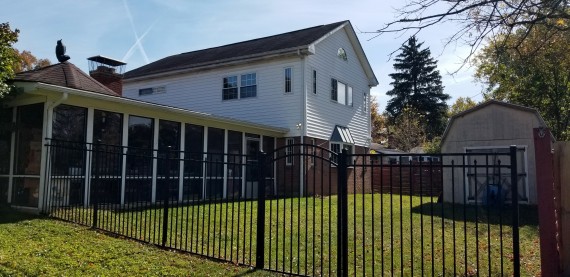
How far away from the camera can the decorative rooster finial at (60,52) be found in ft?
46.4

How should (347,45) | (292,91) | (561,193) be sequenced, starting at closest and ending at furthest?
1. (561,193)
2. (292,91)
3. (347,45)

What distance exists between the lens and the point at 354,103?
22844 mm

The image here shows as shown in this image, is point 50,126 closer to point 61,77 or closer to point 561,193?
point 61,77

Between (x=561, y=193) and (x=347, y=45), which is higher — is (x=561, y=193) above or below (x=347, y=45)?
below

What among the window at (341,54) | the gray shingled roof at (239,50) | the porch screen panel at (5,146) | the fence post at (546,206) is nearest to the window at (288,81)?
the gray shingled roof at (239,50)

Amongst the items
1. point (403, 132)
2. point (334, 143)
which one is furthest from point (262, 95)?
point (403, 132)

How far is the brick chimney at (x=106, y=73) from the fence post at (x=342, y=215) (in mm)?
14293

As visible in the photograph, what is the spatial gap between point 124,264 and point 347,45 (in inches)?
723

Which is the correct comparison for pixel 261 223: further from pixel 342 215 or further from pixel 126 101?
pixel 126 101

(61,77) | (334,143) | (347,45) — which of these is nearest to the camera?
(61,77)

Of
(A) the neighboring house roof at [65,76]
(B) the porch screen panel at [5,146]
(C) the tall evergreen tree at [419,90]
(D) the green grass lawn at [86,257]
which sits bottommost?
(D) the green grass lawn at [86,257]

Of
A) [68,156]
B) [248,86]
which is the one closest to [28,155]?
[68,156]

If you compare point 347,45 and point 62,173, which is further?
point 347,45

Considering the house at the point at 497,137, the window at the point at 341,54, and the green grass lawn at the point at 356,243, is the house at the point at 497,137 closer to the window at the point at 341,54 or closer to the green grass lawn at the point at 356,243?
the green grass lawn at the point at 356,243
